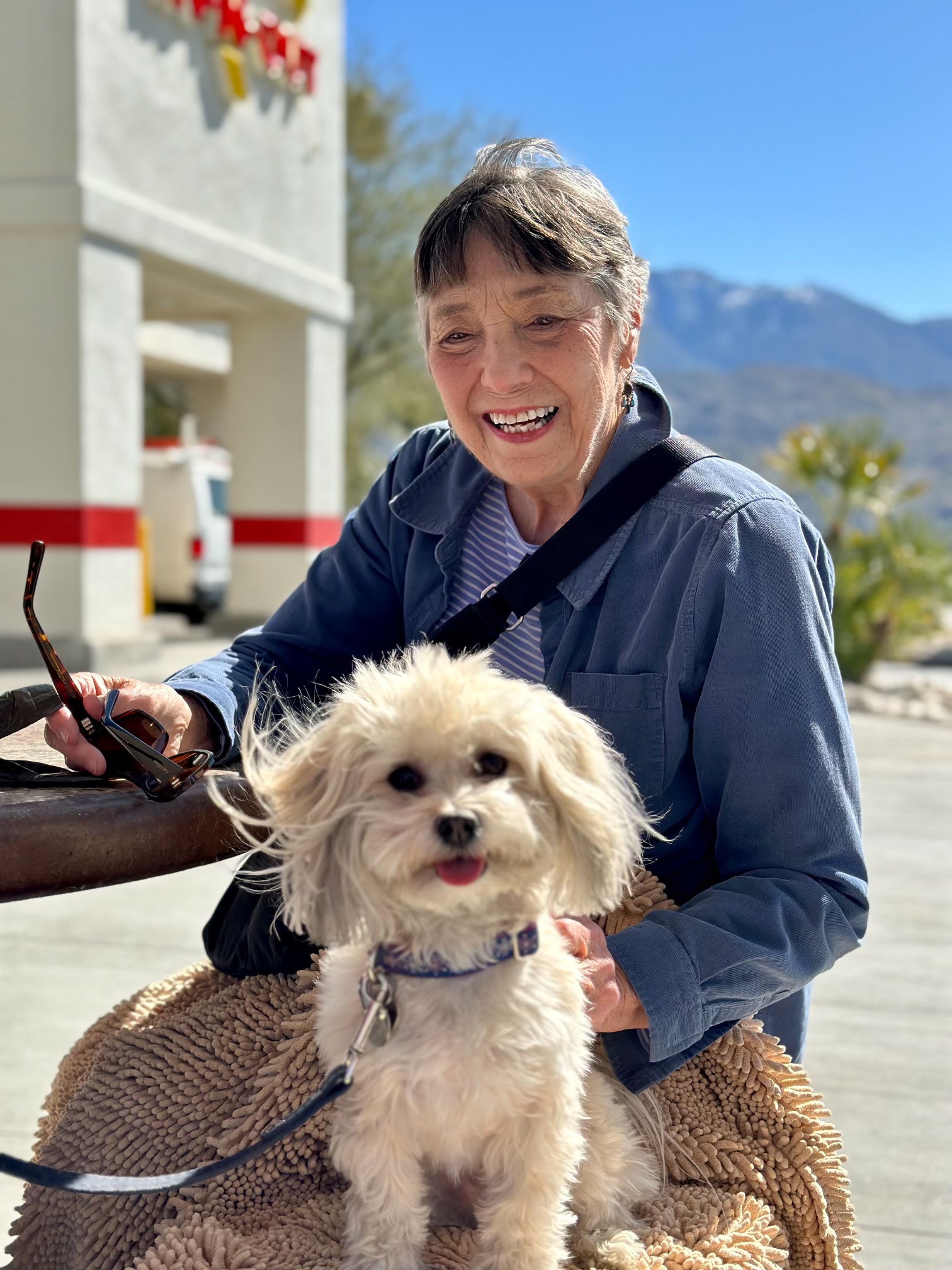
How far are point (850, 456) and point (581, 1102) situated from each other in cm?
1725

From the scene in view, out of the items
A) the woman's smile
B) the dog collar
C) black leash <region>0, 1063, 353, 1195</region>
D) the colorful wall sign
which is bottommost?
black leash <region>0, 1063, 353, 1195</region>

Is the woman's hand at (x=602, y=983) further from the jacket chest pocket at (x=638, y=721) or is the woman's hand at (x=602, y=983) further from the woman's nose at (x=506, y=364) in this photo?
the woman's nose at (x=506, y=364)

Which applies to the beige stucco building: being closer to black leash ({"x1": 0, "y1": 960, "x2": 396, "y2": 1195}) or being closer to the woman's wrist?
the woman's wrist

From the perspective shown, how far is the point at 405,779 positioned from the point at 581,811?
0.22 m

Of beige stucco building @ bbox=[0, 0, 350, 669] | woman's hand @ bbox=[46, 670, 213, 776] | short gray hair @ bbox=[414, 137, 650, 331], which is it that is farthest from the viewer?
beige stucco building @ bbox=[0, 0, 350, 669]

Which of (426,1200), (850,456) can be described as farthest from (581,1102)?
(850,456)

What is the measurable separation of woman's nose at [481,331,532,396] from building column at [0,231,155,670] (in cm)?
935

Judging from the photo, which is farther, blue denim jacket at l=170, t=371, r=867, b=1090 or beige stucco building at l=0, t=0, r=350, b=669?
beige stucco building at l=0, t=0, r=350, b=669

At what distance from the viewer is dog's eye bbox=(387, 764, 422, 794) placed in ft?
5.17

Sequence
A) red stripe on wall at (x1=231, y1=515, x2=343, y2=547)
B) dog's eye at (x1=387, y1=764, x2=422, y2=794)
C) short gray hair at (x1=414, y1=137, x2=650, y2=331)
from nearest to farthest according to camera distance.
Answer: dog's eye at (x1=387, y1=764, x2=422, y2=794) → short gray hair at (x1=414, y1=137, x2=650, y2=331) → red stripe on wall at (x1=231, y1=515, x2=343, y2=547)

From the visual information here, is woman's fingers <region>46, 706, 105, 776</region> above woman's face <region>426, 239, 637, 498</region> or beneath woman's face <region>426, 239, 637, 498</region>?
beneath

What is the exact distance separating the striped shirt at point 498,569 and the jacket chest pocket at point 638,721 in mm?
157

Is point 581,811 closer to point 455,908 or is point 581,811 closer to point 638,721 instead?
point 455,908

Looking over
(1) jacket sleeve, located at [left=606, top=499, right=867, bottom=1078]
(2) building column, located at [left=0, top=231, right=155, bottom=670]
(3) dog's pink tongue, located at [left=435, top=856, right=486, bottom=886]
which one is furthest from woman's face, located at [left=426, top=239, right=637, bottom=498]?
(2) building column, located at [left=0, top=231, right=155, bottom=670]
